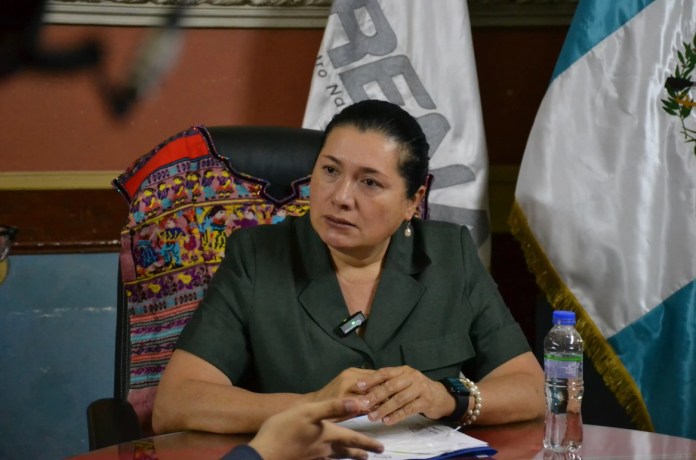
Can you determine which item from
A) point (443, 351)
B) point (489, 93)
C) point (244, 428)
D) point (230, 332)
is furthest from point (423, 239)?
point (489, 93)

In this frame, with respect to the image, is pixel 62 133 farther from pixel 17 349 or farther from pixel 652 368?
pixel 652 368

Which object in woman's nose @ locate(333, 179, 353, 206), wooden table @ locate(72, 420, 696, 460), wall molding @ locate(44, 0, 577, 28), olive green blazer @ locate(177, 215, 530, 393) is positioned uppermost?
wall molding @ locate(44, 0, 577, 28)

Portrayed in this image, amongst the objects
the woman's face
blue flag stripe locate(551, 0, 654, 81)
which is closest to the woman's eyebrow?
the woman's face

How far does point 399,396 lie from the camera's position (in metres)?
1.55

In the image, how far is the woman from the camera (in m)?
1.80

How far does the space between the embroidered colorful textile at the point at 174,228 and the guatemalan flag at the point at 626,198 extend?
0.88 meters

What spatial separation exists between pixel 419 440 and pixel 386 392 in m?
0.10

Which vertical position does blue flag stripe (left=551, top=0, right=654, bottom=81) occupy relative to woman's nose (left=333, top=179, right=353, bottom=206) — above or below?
above

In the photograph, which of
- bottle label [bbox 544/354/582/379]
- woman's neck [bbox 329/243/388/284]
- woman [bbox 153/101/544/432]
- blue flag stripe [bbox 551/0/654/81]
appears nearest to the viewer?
bottle label [bbox 544/354/582/379]

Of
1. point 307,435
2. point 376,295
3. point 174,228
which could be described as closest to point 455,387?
point 376,295

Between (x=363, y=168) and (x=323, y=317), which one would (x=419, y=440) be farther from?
(x=363, y=168)

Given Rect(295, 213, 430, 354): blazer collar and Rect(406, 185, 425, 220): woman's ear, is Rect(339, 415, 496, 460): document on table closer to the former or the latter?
Rect(295, 213, 430, 354): blazer collar

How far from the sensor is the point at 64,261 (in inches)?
116

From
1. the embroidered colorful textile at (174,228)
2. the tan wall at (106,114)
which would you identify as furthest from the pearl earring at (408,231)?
the tan wall at (106,114)
